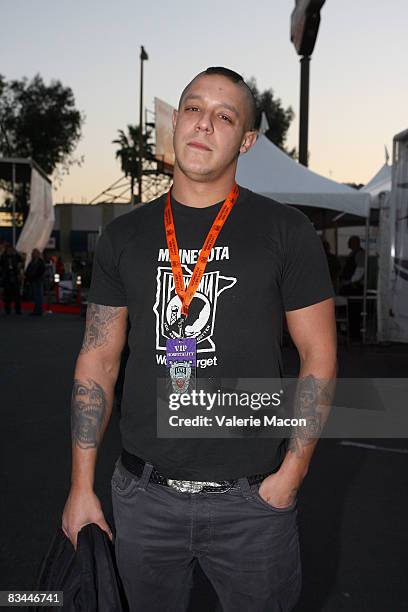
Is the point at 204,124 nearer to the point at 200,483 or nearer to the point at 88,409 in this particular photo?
the point at 88,409

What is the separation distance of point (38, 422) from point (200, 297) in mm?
5457

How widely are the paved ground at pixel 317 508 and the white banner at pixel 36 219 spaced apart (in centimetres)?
1745

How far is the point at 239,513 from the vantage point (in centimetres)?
199

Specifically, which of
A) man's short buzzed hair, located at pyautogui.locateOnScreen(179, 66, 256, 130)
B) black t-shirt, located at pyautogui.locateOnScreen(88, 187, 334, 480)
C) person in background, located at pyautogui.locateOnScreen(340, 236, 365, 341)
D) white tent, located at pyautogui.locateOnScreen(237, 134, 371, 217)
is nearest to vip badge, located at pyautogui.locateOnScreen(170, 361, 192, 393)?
black t-shirt, located at pyautogui.locateOnScreen(88, 187, 334, 480)

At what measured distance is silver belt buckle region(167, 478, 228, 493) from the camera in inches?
78.9

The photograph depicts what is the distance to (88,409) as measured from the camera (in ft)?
7.23

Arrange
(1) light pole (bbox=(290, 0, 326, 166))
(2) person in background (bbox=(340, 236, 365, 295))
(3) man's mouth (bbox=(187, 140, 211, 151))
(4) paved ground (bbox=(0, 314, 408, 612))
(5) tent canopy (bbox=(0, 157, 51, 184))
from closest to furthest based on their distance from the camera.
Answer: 1. (3) man's mouth (bbox=(187, 140, 211, 151))
2. (4) paved ground (bbox=(0, 314, 408, 612))
3. (2) person in background (bbox=(340, 236, 365, 295))
4. (1) light pole (bbox=(290, 0, 326, 166))
5. (5) tent canopy (bbox=(0, 157, 51, 184))

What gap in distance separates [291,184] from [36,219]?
14.7 meters

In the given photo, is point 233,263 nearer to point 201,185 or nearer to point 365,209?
point 201,185

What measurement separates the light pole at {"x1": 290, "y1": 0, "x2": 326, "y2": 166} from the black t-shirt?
14587 mm

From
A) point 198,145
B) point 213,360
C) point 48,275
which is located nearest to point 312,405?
point 213,360

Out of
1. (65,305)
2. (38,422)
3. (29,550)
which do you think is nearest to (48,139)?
(65,305)

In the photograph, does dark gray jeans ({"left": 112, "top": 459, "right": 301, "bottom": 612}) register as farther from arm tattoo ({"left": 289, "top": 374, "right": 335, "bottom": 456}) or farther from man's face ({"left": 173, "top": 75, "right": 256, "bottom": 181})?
man's face ({"left": 173, "top": 75, "right": 256, "bottom": 181})

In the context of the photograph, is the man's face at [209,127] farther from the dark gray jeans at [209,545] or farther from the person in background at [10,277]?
the person in background at [10,277]
